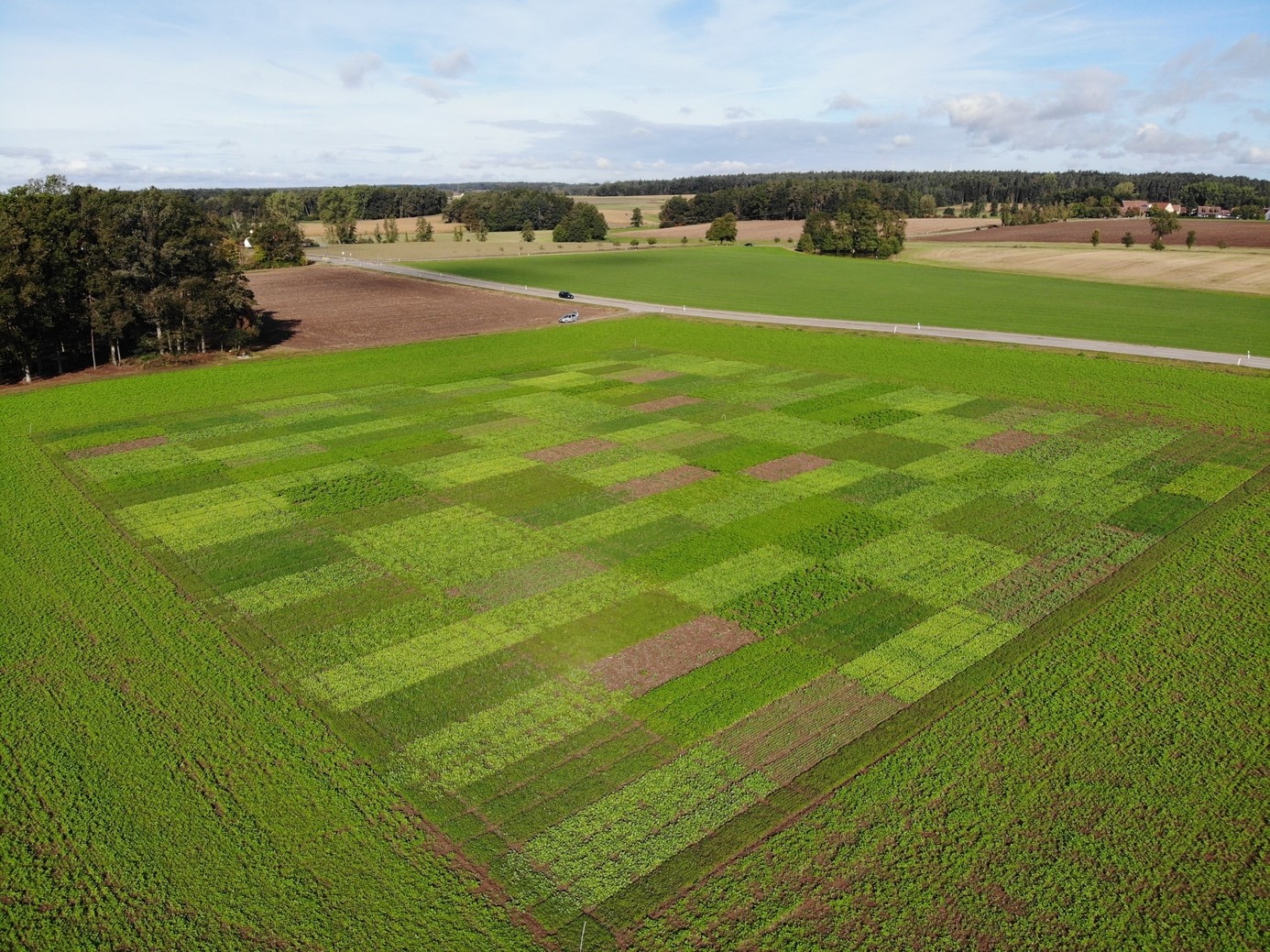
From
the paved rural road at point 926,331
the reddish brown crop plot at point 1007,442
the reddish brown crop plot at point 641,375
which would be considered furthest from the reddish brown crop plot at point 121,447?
the paved rural road at point 926,331

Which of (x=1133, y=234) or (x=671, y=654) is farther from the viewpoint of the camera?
(x=1133, y=234)

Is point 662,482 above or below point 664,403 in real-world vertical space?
below

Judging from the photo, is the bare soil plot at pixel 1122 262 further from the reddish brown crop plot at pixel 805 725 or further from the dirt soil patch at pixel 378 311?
the reddish brown crop plot at pixel 805 725

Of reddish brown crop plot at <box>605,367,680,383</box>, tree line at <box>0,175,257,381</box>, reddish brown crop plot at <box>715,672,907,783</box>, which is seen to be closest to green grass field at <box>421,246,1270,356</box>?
reddish brown crop plot at <box>605,367,680,383</box>

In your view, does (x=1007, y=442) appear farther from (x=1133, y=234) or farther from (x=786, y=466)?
(x=1133, y=234)

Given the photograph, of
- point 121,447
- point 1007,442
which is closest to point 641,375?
point 1007,442

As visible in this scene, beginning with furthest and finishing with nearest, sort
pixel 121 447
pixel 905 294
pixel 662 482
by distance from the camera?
pixel 905 294 < pixel 121 447 < pixel 662 482

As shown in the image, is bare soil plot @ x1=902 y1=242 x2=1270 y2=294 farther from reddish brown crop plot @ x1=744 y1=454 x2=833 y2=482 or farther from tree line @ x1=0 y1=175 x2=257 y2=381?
tree line @ x1=0 y1=175 x2=257 y2=381
